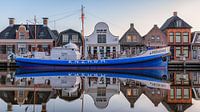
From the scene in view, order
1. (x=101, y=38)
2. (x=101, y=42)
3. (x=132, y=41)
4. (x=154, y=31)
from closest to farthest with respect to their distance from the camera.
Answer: (x=101, y=42) < (x=101, y=38) < (x=132, y=41) < (x=154, y=31)

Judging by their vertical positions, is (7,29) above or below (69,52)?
above

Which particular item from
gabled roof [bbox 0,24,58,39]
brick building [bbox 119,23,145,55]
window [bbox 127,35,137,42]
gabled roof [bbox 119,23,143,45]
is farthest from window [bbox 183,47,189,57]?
gabled roof [bbox 0,24,58,39]

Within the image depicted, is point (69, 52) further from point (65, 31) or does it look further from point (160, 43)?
point (160, 43)

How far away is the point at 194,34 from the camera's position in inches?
2266

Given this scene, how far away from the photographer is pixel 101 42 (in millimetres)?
54375

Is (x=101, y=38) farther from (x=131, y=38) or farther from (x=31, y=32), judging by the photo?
(x=31, y=32)

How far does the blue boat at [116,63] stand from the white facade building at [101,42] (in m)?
11.1

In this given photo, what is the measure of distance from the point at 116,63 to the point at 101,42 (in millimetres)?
12712

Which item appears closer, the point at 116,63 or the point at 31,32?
the point at 116,63

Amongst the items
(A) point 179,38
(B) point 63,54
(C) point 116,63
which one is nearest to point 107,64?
(C) point 116,63

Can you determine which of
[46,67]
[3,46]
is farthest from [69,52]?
[3,46]

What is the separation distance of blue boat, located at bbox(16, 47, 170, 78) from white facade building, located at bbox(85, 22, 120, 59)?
36.3ft

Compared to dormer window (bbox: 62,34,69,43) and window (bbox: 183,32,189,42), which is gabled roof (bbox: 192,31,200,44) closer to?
window (bbox: 183,32,189,42)

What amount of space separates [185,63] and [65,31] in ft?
73.1
